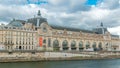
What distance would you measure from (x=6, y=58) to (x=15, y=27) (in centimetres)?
2290

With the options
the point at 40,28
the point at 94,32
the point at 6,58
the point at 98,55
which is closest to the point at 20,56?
the point at 6,58

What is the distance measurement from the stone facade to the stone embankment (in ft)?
11.2

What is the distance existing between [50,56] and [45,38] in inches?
808

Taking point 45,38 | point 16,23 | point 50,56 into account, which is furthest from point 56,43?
point 50,56

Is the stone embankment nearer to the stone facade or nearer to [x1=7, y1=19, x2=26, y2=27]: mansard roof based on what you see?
the stone facade

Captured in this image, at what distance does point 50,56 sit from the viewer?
310ft

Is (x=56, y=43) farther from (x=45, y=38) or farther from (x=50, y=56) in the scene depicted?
(x=50, y=56)

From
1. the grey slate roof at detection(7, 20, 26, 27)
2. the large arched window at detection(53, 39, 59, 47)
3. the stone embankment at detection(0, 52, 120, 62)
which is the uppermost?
the grey slate roof at detection(7, 20, 26, 27)

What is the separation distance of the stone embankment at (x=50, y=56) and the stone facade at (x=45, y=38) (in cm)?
342

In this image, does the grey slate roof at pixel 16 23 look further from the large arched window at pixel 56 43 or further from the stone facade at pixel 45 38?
the large arched window at pixel 56 43

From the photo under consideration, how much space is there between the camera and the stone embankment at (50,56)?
81562 millimetres

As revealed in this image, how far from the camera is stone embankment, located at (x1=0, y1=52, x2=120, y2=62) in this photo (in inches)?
3211

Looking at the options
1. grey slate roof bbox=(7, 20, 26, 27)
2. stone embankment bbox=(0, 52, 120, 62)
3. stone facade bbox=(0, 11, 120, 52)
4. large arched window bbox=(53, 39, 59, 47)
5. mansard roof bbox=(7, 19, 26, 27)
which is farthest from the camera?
large arched window bbox=(53, 39, 59, 47)

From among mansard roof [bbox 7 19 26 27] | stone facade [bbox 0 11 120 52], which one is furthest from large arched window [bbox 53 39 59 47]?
mansard roof [bbox 7 19 26 27]
